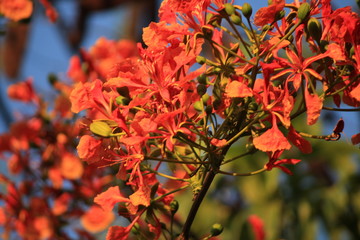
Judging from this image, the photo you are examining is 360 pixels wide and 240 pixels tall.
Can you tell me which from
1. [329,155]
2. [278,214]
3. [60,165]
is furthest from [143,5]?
[60,165]

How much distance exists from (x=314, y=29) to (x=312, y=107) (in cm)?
15

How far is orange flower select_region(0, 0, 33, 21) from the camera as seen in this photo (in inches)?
71.9

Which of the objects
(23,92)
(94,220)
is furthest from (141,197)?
(23,92)

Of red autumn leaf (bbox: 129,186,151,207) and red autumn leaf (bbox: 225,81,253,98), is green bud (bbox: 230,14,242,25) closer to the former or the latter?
red autumn leaf (bbox: 225,81,253,98)

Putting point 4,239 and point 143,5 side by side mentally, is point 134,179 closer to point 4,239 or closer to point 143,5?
point 4,239

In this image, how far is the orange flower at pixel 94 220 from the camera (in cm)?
200

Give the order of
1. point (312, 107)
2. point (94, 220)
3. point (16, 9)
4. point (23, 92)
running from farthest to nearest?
point (23, 92) → point (94, 220) → point (16, 9) → point (312, 107)

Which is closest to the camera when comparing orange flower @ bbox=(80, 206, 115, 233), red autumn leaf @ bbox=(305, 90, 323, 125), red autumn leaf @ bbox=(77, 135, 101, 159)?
red autumn leaf @ bbox=(305, 90, 323, 125)

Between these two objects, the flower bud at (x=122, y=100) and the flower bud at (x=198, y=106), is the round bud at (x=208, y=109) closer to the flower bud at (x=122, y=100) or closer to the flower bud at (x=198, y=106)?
the flower bud at (x=198, y=106)

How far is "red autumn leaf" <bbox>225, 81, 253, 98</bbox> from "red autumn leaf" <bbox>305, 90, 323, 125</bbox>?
0.30 ft

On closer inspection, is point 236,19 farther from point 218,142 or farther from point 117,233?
point 117,233

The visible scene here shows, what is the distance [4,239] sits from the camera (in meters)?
2.03

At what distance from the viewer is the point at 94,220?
2.02 metres

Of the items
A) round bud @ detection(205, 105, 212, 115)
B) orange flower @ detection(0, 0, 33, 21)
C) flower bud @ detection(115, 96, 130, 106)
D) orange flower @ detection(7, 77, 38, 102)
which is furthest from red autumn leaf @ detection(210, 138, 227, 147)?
orange flower @ detection(7, 77, 38, 102)
